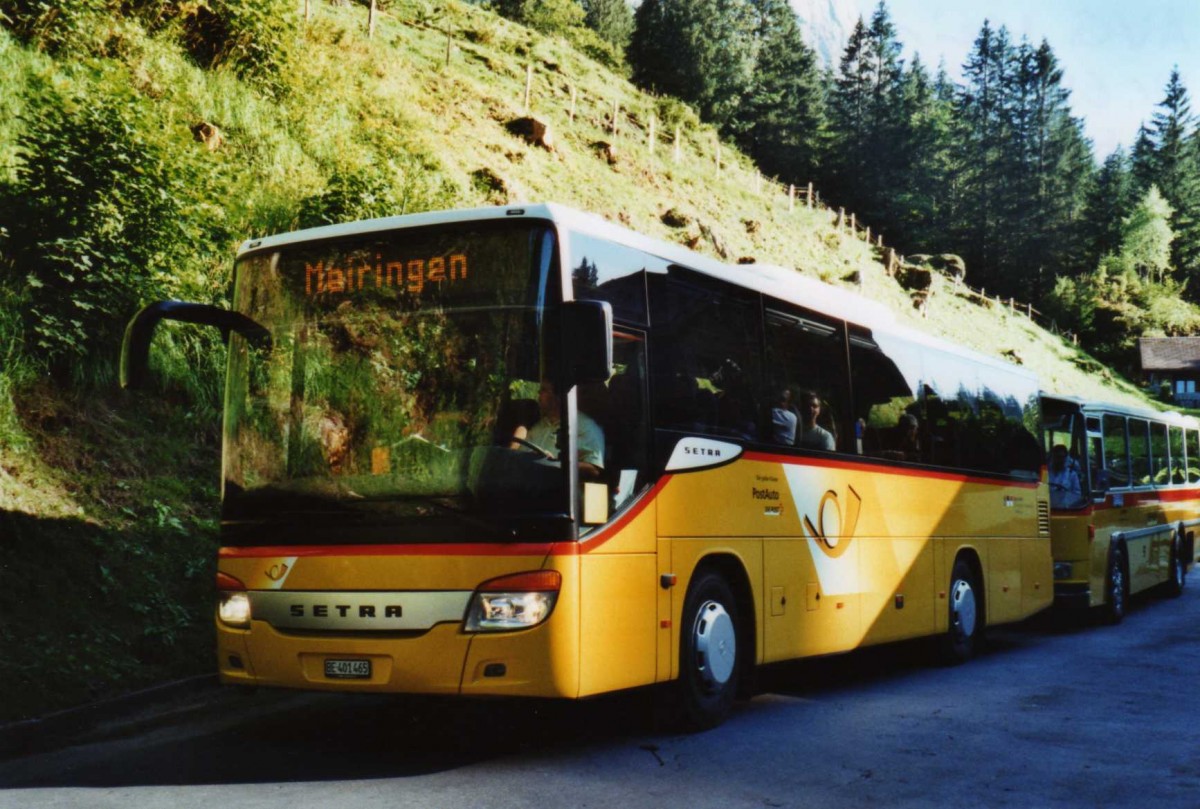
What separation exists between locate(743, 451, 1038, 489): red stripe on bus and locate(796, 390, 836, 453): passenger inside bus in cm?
12

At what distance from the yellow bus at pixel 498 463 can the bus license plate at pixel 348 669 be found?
15 mm

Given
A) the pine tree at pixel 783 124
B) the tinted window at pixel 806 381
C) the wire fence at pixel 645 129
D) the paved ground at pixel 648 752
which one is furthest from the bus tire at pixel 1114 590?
the pine tree at pixel 783 124

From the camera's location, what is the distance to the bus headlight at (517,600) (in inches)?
267

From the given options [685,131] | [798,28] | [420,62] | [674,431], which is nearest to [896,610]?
[674,431]

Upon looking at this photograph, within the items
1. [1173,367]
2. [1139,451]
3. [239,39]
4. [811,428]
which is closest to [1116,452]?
[1139,451]

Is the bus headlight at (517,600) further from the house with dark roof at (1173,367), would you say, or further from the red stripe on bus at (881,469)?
the house with dark roof at (1173,367)

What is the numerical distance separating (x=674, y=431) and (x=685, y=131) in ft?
213

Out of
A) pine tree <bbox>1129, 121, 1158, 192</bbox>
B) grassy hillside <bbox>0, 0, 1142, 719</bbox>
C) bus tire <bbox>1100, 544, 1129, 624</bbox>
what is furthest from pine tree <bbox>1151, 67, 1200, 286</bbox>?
bus tire <bbox>1100, 544, 1129, 624</bbox>

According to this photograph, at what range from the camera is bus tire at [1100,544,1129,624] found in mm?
16531

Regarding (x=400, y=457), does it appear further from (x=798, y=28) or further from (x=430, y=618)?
(x=798, y=28)

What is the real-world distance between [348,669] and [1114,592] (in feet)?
42.1

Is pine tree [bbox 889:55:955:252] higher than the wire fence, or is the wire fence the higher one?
pine tree [bbox 889:55:955:252]

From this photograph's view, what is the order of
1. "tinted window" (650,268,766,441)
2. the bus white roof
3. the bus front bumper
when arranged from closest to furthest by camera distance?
the bus white roof < "tinted window" (650,268,766,441) < the bus front bumper

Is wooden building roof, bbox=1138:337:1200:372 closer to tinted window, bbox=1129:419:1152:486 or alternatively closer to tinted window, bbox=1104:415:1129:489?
tinted window, bbox=1129:419:1152:486
